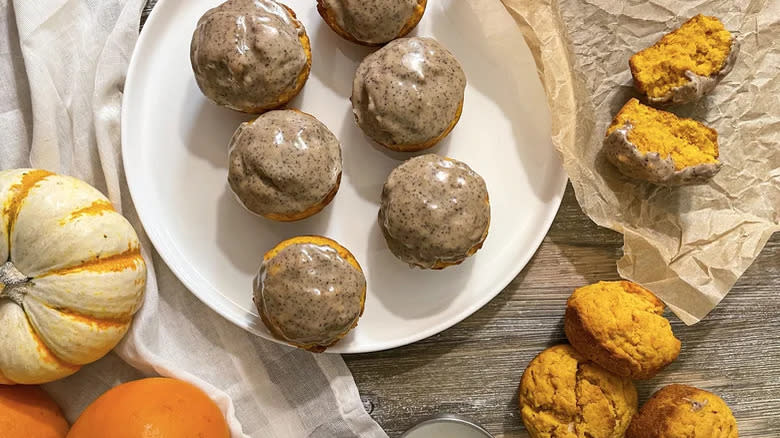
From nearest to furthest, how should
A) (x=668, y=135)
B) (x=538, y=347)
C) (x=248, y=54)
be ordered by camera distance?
(x=248, y=54) < (x=668, y=135) < (x=538, y=347)

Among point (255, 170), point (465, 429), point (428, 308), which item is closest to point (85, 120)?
point (255, 170)

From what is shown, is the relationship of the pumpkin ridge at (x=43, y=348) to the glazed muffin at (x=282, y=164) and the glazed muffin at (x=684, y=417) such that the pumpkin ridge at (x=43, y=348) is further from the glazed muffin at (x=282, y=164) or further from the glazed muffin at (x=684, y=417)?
the glazed muffin at (x=684, y=417)

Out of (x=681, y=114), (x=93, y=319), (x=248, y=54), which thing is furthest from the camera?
(x=681, y=114)

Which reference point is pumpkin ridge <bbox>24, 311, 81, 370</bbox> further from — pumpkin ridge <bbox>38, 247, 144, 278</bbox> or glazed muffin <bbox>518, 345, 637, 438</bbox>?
glazed muffin <bbox>518, 345, 637, 438</bbox>

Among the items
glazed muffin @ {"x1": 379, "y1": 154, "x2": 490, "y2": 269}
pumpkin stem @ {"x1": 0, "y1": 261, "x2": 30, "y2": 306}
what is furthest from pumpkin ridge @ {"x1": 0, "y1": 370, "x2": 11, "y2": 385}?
glazed muffin @ {"x1": 379, "y1": 154, "x2": 490, "y2": 269}

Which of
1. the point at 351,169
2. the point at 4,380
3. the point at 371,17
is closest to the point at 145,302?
the point at 4,380

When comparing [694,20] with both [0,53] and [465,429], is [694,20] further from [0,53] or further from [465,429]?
[0,53]

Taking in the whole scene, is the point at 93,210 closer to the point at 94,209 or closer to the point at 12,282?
the point at 94,209
